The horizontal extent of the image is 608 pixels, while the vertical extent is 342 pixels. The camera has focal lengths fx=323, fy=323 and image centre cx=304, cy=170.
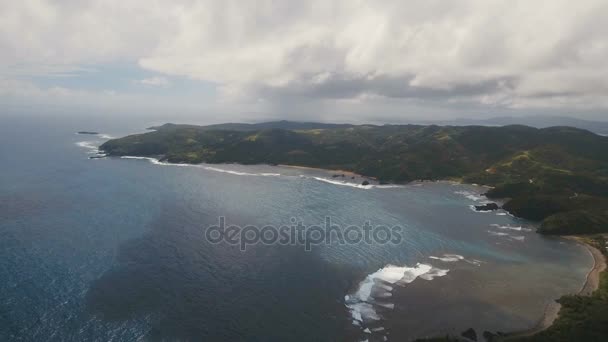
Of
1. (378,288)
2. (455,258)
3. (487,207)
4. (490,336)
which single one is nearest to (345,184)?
(487,207)

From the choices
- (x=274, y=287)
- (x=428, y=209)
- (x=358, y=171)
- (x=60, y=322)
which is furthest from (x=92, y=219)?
(x=358, y=171)

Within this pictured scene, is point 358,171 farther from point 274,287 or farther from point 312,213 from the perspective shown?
point 274,287

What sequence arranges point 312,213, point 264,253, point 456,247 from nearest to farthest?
1. point 264,253
2. point 456,247
3. point 312,213

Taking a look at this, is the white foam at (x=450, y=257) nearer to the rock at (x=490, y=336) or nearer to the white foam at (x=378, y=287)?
the white foam at (x=378, y=287)

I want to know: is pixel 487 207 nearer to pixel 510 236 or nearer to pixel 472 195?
pixel 472 195

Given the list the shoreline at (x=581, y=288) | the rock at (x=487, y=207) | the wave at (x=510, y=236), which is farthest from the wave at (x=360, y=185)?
the shoreline at (x=581, y=288)

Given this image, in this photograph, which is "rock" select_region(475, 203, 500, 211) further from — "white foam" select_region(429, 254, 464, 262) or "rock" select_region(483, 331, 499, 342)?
"rock" select_region(483, 331, 499, 342)
